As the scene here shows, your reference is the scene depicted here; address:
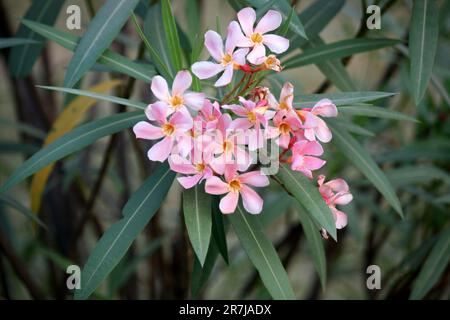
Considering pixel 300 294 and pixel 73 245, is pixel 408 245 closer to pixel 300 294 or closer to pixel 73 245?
pixel 300 294

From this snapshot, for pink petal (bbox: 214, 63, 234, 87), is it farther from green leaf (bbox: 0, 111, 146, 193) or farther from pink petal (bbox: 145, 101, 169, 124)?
green leaf (bbox: 0, 111, 146, 193)

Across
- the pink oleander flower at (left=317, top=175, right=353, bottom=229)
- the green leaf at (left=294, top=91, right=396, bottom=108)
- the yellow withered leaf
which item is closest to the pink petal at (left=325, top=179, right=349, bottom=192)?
the pink oleander flower at (left=317, top=175, right=353, bottom=229)

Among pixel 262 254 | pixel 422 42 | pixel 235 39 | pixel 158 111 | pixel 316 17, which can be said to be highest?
pixel 316 17

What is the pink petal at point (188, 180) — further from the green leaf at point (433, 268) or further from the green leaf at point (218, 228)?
the green leaf at point (433, 268)

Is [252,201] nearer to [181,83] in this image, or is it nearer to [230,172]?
[230,172]

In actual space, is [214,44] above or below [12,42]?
below

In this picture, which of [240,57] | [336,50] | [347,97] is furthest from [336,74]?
[240,57]

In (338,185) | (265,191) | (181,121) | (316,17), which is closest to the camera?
(181,121)
